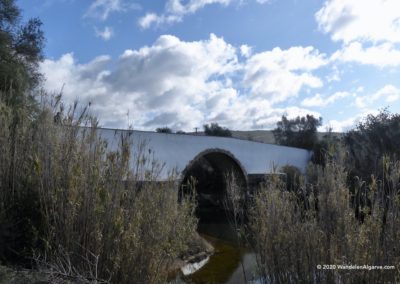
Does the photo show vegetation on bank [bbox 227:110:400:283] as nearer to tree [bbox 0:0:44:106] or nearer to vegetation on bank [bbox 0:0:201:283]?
vegetation on bank [bbox 0:0:201:283]

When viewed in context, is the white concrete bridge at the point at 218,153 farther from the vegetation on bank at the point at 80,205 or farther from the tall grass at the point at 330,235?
the tall grass at the point at 330,235

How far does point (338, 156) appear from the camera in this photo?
367 cm

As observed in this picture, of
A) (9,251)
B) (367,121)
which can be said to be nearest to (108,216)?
(9,251)

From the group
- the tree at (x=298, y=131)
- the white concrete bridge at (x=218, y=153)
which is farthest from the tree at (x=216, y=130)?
the white concrete bridge at (x=218, y=153)

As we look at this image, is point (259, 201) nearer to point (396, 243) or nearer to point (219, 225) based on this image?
point (396, 243)

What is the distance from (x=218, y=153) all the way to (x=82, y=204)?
20173mm

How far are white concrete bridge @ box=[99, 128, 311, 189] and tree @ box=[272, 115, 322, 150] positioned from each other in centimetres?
499

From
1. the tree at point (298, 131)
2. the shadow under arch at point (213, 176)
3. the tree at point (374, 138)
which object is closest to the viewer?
the tree at point (374, 138)

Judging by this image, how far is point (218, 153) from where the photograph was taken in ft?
77.0

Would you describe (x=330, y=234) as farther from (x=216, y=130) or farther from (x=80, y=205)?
(x=216, y=130)

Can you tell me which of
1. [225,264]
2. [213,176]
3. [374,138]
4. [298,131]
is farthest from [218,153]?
[298,131]

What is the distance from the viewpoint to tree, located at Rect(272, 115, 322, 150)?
36594 millimetres

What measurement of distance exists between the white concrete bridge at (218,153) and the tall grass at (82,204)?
11.1m

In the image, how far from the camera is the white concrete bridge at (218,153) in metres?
19.2
